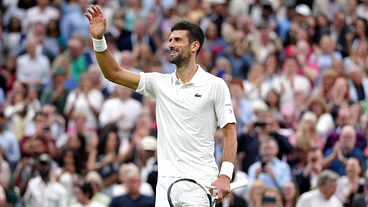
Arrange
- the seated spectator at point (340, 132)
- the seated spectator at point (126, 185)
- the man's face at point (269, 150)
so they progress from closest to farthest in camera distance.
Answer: the seated spectator at point (126, 185) → the man's face at point (269, 150) → the seated spectator at point (340, 132)

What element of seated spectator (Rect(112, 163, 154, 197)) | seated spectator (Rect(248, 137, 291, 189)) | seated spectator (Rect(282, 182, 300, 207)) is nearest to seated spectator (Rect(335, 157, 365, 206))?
seated spectator (Rect(282, 182, 300, 207))

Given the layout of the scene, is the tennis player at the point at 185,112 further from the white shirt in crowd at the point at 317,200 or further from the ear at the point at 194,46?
the white shirt in crowd at the point at 317,200

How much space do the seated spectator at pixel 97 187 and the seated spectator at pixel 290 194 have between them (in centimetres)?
270

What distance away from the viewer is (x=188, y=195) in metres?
5.07

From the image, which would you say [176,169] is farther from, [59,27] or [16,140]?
[59,27]

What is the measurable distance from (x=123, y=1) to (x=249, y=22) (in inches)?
142

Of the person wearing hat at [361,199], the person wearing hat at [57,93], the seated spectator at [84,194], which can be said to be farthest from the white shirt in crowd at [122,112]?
the person wearing hat at [361,199]

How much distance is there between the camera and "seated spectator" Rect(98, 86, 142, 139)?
38.1ft

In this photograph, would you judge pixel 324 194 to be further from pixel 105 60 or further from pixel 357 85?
pixel 105 60

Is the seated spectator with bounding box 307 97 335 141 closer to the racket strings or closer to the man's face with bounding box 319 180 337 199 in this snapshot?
the man's face with bounding box 319 180 337 199

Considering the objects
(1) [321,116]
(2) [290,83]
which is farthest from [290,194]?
(2) [290,83]

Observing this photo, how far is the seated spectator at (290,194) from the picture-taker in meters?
9.30

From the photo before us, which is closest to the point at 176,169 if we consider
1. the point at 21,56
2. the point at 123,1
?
the point at 21,56

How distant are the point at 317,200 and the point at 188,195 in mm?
4486
